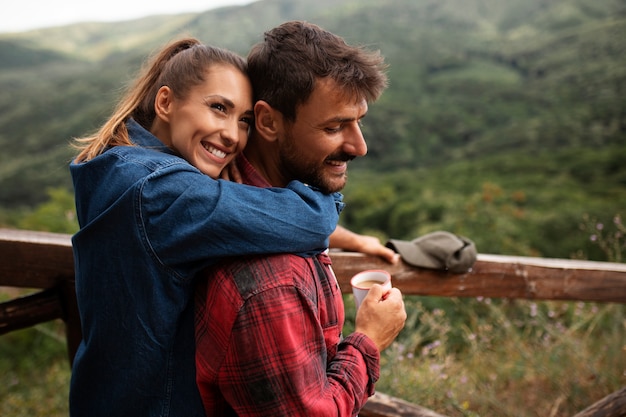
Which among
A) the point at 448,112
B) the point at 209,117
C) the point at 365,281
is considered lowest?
the point at 448,112

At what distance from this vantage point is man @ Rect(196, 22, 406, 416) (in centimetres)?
124

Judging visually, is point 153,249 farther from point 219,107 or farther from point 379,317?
point 379,317

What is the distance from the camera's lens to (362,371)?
1424 millimetres

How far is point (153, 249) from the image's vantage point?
1.26m

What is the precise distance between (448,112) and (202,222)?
22.8 m

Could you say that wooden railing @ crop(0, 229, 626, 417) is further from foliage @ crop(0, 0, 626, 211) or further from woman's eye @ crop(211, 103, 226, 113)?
foliage @ crop(0, 0, 626, 211)

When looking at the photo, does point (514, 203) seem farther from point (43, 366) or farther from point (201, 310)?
point (201, 310)

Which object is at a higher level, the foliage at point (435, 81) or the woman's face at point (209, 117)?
the woman's face at point (209, 117)

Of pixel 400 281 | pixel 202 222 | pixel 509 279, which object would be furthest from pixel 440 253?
pixel 202 222

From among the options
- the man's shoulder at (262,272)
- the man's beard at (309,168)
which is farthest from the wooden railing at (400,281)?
the man's shoulder at (262,272)

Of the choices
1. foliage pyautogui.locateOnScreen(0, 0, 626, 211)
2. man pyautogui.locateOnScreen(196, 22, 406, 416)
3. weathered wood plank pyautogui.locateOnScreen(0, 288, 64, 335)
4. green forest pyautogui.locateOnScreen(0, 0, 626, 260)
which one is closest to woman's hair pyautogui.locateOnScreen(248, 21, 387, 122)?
man pyautogui.locateOnScreen(196, 22, 406, 416)

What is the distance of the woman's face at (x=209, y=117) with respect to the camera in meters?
1.52

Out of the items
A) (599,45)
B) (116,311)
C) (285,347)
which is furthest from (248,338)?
(599,45)

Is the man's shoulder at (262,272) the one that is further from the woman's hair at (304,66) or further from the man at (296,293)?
the woman's hair at (304,66)
